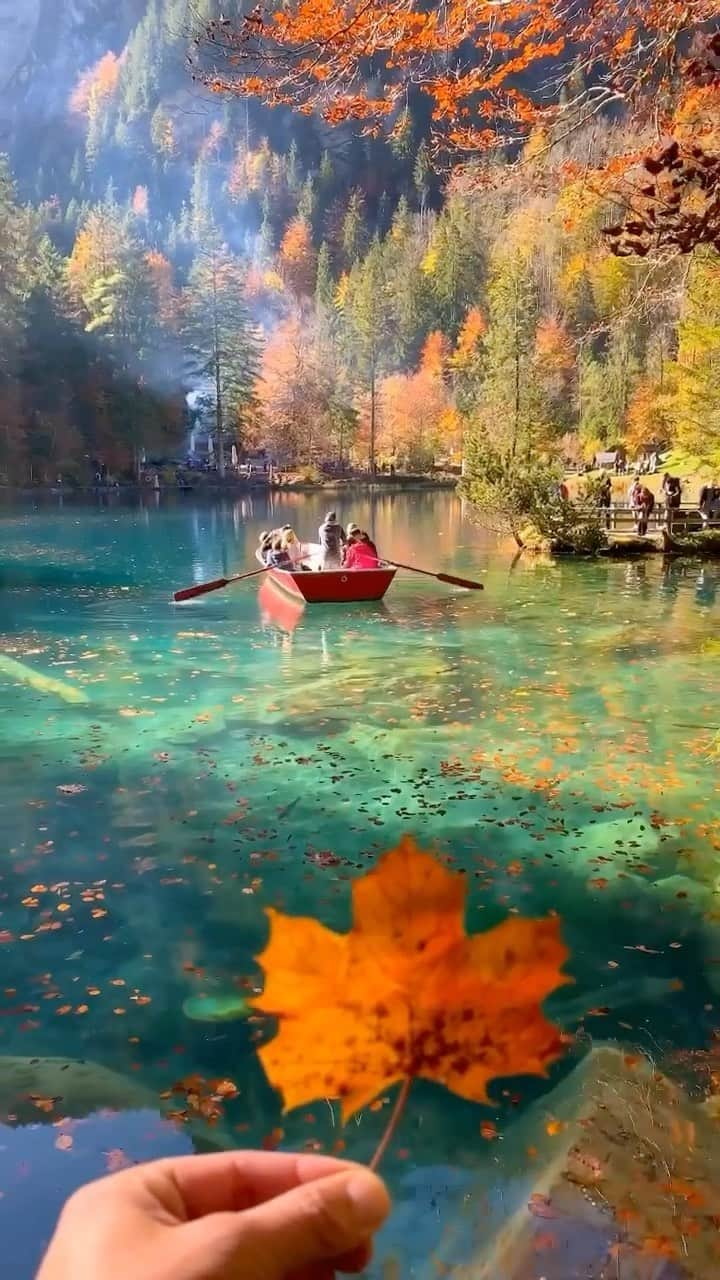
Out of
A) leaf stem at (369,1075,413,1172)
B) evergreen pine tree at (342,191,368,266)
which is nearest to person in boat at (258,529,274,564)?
leaf stem at (369,1075,413,1172)

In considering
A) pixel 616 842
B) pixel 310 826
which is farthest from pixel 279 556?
pixel 616 842

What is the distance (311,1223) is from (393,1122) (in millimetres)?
2063

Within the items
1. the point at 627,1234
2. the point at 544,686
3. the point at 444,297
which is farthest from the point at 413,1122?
the point at 444,297

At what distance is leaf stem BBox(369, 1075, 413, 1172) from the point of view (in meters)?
2.47

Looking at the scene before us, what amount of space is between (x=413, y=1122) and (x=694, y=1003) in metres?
1.10

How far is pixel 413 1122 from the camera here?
2.64m

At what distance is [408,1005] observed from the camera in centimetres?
286

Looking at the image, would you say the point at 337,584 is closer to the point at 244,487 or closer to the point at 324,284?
the point at 244,487

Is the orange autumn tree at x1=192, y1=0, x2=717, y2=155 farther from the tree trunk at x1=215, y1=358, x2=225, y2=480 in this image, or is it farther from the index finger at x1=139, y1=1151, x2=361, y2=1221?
the tree trunk at x1=215, y1=358, x2=225, y2=480

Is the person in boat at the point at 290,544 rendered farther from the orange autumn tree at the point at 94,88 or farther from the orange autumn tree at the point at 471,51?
the orange autumn tree at the point at 94,88

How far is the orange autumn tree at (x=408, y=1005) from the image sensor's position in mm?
2729

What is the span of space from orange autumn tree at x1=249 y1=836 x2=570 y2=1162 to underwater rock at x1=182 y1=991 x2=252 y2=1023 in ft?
0.25

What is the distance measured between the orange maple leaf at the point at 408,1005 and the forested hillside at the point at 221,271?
26017 millimetres

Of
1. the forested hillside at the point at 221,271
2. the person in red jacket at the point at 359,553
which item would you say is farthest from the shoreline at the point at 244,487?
the person in red jacket at the point at 359,553
